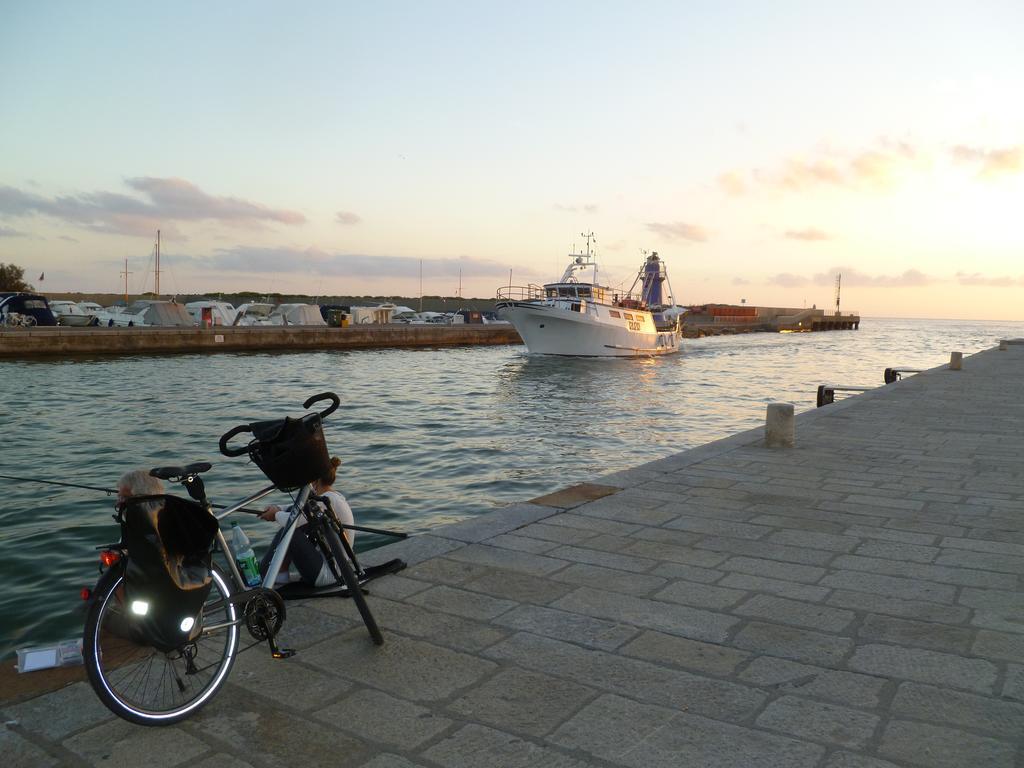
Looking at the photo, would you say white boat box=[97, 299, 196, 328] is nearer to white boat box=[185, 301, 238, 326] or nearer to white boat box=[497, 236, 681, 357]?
white boat box=[185, 301, 238, 326]

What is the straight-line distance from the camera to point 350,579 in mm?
3660

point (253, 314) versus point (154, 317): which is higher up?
point (253, 314)

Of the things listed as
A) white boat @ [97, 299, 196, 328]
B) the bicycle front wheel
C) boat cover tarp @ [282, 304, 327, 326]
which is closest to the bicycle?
the bicycle front wheel

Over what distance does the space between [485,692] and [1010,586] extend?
343 cm

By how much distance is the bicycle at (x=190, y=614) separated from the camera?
9.27 ft

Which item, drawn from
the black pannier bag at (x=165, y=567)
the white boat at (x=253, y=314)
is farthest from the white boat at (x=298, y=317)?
the black pannier bag at (x=165, y=567)

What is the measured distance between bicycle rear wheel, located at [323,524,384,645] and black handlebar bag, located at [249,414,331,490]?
400 mm

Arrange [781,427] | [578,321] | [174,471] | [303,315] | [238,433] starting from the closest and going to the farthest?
[174,471]
[238,433]
[781,427]
[578,321]
[303,315]

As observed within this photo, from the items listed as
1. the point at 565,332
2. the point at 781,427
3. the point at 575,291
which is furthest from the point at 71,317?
the point at 781,427

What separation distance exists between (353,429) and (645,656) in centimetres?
1432

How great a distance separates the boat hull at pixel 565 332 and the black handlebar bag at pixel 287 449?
130ft

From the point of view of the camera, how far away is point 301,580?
4.59 m

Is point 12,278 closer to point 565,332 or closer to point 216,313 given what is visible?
point 216,313

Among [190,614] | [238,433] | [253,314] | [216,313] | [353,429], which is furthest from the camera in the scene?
[253,314]
